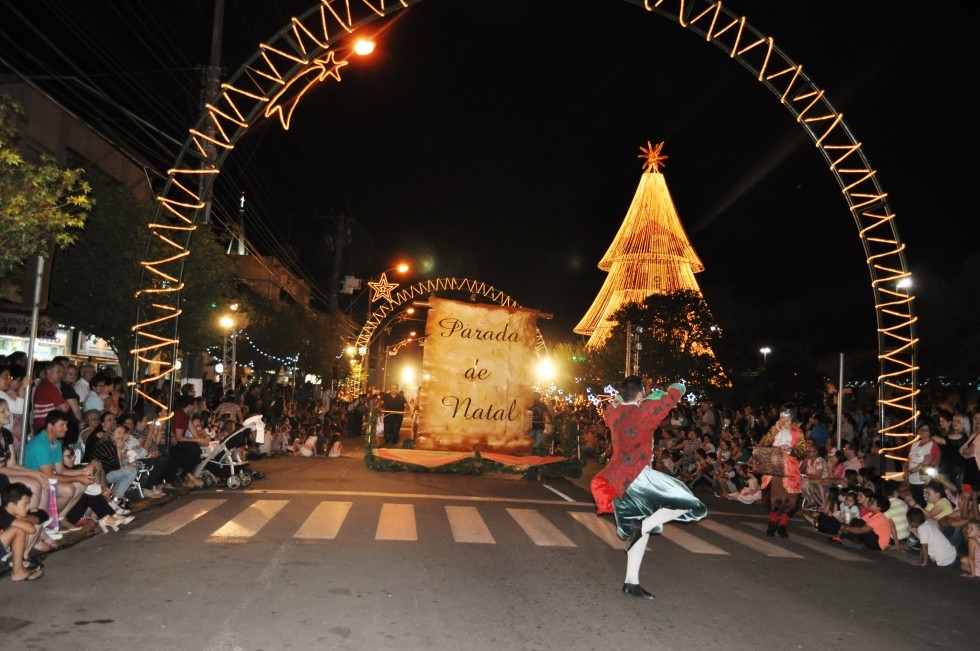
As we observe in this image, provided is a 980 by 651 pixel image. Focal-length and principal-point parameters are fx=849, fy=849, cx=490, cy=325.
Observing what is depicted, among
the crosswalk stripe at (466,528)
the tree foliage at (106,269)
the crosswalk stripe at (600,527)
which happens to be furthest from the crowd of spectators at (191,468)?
the crosswalk stripe at (600,527)

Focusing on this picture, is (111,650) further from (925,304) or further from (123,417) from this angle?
(925,304)

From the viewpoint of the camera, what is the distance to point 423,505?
13.7m

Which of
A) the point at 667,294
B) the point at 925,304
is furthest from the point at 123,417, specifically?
the point at 925,304

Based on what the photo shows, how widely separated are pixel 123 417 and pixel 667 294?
2961cm

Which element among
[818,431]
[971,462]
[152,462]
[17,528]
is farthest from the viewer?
[818,431]

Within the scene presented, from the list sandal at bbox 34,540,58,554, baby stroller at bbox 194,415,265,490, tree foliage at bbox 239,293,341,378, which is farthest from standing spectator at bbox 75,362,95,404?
tree foliage at bbox 239,293,341,378

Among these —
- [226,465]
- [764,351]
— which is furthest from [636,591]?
[764,351]

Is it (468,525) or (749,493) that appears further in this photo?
(749,493)

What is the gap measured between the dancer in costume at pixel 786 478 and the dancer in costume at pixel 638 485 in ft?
14.5

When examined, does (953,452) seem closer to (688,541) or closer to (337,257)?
(688,541)

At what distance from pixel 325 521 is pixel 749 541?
5.91 m

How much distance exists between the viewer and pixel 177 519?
37.6 ft

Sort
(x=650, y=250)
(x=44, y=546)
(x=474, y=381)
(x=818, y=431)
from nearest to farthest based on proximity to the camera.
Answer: (x=44, y=546) → (x=474, y=381) → (x=818, y=431) → (x=650, y=250)

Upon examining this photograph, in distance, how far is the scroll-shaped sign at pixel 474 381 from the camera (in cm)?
1992
